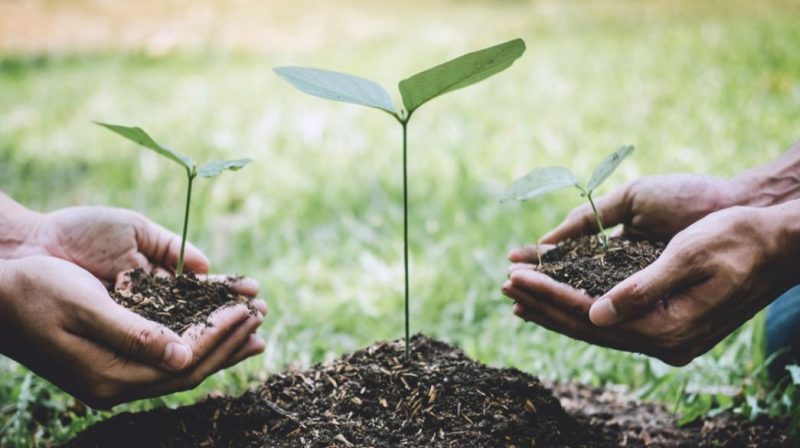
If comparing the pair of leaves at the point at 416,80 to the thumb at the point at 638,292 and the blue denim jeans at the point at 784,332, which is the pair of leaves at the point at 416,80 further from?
the blue denim jeans at the point at 784,332

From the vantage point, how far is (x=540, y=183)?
1.54 metres

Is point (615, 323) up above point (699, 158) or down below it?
below

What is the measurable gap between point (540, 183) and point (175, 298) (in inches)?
29.8

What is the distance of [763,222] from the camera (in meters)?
1.44

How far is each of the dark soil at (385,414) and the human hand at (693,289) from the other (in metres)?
0.19

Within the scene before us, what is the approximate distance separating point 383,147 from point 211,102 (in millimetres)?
1488

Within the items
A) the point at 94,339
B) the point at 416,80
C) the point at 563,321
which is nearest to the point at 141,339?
the point at 94,339

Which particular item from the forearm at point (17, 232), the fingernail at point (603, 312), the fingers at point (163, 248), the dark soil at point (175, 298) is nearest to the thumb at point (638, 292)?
the fingernail at point (603, 312)

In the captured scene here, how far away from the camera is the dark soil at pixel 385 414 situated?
140 centimetres

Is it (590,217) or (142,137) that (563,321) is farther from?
(142,137)

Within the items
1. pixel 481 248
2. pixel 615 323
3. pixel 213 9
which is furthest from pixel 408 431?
pixel 213 9

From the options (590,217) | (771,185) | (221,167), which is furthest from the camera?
(771,185)

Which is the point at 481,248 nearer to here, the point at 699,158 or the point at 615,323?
the point at 699,158

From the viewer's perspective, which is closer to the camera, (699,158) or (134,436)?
(134,436)
